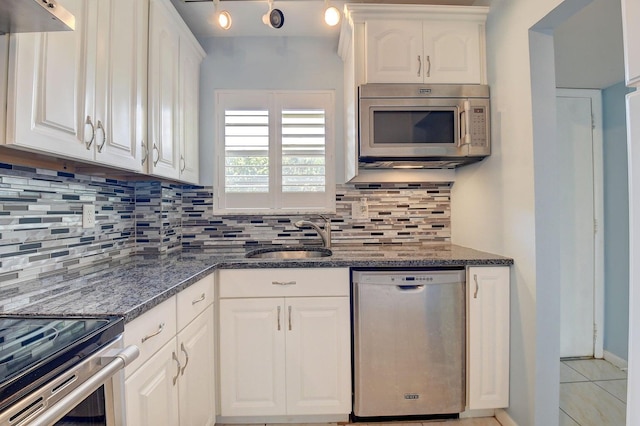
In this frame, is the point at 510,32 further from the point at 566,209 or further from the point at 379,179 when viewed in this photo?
the point at 566,209

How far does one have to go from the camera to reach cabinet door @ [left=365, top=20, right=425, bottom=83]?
6.15ft

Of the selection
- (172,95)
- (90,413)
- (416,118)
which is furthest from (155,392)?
(416,118)

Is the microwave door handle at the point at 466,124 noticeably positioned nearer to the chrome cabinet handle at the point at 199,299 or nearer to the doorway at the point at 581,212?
the doorway at the point at 581,212

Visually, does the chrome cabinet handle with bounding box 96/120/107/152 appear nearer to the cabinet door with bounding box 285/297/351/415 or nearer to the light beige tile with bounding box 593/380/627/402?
the cabinet door with bounding box 285/297/351/415

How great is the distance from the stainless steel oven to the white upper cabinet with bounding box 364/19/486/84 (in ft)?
5.95

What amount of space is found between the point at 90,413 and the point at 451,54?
234 centimetres

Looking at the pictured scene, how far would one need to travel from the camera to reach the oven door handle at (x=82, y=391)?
1.91 ft

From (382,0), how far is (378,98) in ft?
2.54

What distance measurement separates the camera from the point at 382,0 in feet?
6.78

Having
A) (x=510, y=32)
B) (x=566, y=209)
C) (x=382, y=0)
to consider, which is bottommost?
(x=566, y=209)

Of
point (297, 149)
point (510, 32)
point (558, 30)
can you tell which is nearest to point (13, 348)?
point (297, 149)

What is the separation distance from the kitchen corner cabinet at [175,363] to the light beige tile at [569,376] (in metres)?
2.43

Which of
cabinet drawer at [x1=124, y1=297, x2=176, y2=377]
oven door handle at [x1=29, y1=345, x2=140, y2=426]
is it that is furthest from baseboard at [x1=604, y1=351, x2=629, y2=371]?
oven door handle at [x1=29, y1=345, x2=140, y2=426]

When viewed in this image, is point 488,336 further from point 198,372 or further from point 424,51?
point 424,51
